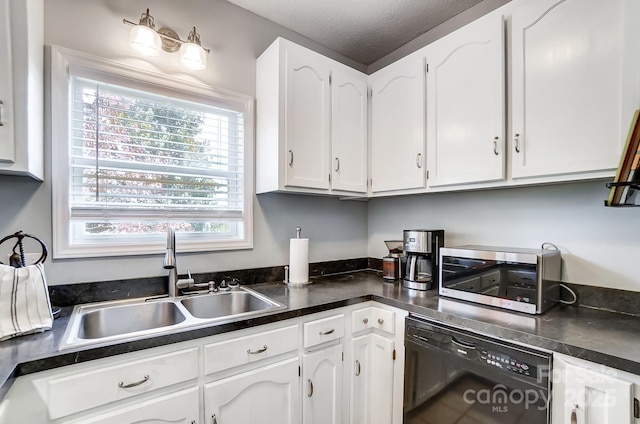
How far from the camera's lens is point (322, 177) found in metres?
1.94

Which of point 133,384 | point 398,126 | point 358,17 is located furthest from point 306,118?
point 133,384

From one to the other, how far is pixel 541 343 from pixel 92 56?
230 centimetres

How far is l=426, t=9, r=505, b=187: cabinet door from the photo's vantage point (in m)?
1.49

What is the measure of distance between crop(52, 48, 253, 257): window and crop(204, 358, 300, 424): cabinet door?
2.59 feet

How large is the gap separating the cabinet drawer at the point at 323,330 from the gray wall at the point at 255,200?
26.0 inches

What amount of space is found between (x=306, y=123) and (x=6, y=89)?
1311 millimetres

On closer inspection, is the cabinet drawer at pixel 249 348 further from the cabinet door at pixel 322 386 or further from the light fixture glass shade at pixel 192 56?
the light fixture glass shade at pixel 192 56

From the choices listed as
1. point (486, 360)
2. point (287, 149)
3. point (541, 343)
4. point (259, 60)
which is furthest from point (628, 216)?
point (259, 60)

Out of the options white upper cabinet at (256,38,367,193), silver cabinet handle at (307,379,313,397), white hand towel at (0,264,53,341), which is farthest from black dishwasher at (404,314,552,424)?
white hand towel at (0,264,53,341)

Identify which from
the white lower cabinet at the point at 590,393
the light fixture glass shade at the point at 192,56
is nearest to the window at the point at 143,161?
the light fixture glass shade at the point at 192,56

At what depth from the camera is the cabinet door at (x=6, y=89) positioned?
3.48 ft

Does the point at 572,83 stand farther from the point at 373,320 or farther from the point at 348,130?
the point at 373,320

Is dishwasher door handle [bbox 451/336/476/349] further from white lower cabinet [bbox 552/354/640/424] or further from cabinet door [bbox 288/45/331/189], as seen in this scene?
cabinet door [bbox 288/45/331/189]

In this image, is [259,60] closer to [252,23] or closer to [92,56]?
[252,23]
